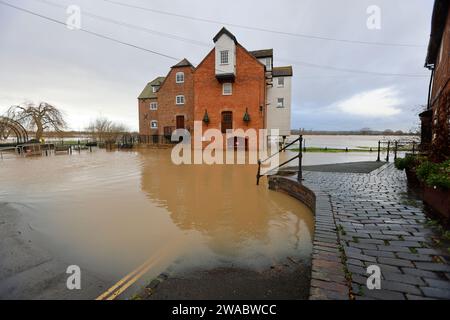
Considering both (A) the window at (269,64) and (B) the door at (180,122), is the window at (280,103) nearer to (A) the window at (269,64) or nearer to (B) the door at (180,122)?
(A) the window at (269,64)

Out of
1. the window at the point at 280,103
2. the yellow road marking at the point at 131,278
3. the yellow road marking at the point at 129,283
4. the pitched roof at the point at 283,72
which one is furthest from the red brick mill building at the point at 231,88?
the yellow road marking at the point at 129,283

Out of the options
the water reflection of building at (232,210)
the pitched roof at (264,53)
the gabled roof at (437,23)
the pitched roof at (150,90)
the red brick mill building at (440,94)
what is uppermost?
the pitched roof at (264,53)

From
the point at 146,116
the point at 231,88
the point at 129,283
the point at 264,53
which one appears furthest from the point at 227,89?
the point at 129,283

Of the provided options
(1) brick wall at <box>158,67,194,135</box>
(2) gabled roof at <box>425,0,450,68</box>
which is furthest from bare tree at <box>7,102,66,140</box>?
(2) gabled roof at <box>425,0,450,68</box>

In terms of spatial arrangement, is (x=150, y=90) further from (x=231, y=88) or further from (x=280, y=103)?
(x=280, y=103)

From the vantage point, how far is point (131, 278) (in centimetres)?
279

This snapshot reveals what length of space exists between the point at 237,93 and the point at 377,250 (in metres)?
19.1

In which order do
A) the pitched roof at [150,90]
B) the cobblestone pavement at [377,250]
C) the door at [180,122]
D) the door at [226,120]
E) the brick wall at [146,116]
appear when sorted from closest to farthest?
the cobblestone pavement at [377,250], the door at [226,120], the door at [180,122], the brick wall at [146,116], the pitched roof at [150,90]

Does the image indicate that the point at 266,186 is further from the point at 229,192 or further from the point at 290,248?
the point at 290,248

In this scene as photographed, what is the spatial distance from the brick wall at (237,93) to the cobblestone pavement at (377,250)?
1589 centimetres

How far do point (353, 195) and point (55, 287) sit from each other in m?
5.62

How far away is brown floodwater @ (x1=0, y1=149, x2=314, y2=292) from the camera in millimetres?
3285

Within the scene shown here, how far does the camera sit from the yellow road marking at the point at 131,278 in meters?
2.48
